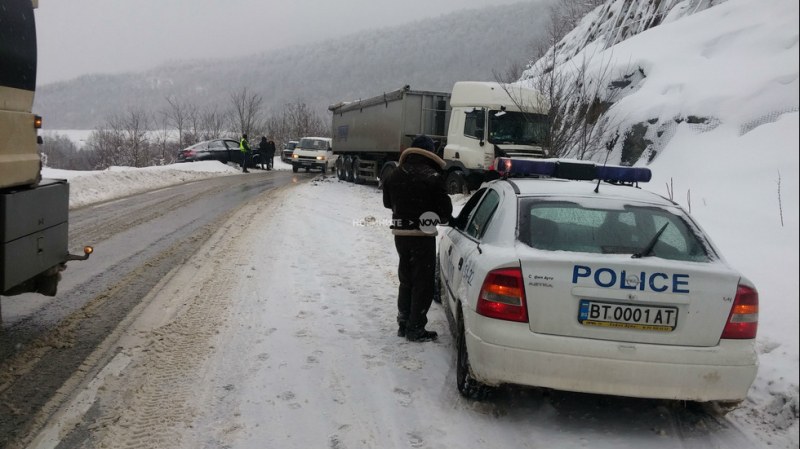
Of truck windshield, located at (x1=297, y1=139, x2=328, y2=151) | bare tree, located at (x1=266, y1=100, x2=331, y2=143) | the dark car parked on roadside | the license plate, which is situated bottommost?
the license plate

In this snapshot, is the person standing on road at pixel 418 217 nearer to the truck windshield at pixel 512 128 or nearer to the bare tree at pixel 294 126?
the truck windshield at pixel 512 128

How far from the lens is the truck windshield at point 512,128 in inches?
520

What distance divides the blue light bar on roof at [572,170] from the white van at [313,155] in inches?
1000

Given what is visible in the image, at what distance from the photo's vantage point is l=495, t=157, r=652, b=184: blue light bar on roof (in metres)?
5.03

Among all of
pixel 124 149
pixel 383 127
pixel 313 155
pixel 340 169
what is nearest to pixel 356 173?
pixel 340 169

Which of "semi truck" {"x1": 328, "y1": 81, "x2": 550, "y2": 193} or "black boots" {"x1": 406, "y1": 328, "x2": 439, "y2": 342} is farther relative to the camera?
"semi truck" {"x1": 328, "y1": 81, "x2": 550, "y2": 193}

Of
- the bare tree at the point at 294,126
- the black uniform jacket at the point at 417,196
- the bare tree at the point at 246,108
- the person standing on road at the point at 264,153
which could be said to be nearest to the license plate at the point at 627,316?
the black uniform jacket at the point at 417,196

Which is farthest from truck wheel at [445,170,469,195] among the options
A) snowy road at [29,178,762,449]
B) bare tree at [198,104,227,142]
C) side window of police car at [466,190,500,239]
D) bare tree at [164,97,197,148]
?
bare tree at [198,104,227,142]

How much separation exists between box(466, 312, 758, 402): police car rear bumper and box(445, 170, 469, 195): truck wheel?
34.7 ft

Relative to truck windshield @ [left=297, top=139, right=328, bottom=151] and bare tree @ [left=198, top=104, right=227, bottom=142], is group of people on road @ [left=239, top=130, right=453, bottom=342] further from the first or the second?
bare tree @ [left=198, top=104, right=227, bottom=142]

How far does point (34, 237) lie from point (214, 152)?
28250 mm

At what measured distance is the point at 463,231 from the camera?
5.03 meters

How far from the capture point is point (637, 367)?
3.22m

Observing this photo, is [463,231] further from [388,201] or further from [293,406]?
[293,406]
